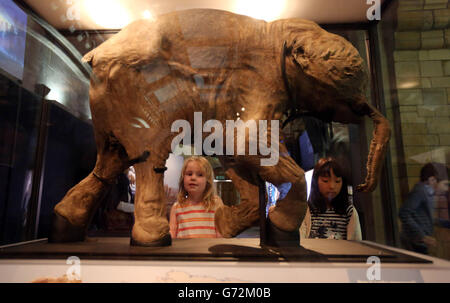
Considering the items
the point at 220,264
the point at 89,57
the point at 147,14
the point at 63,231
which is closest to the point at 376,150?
the point at 220,264

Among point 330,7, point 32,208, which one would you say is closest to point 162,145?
point 32,208

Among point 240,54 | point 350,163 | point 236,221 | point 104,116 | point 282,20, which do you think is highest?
point 282,20

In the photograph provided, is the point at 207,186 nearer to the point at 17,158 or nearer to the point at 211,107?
the point at 211,107

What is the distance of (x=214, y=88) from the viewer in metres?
0.97

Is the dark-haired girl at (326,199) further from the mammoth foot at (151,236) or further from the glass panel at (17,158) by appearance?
the glass panel at (17,158)

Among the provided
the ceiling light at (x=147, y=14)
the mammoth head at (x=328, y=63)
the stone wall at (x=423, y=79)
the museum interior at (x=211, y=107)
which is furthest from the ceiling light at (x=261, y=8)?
the stone wall at (x=423, y=79)

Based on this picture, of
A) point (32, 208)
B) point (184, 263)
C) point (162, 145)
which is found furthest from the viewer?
point (32, 208)

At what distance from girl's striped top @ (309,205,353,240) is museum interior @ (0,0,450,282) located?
6 centimetres

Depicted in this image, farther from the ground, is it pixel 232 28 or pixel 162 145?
pixel 232 28

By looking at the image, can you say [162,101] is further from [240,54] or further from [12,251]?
[12,251]

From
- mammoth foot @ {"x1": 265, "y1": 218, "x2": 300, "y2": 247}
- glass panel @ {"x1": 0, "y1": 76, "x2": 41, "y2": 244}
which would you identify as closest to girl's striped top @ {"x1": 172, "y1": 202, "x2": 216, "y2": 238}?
mammoth foot @ {"x1": 265, "y1": 218, "x2": 300, "y2": 247}

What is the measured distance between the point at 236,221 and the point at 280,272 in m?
0.30

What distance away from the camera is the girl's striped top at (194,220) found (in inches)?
39.2

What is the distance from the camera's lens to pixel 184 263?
75cm
